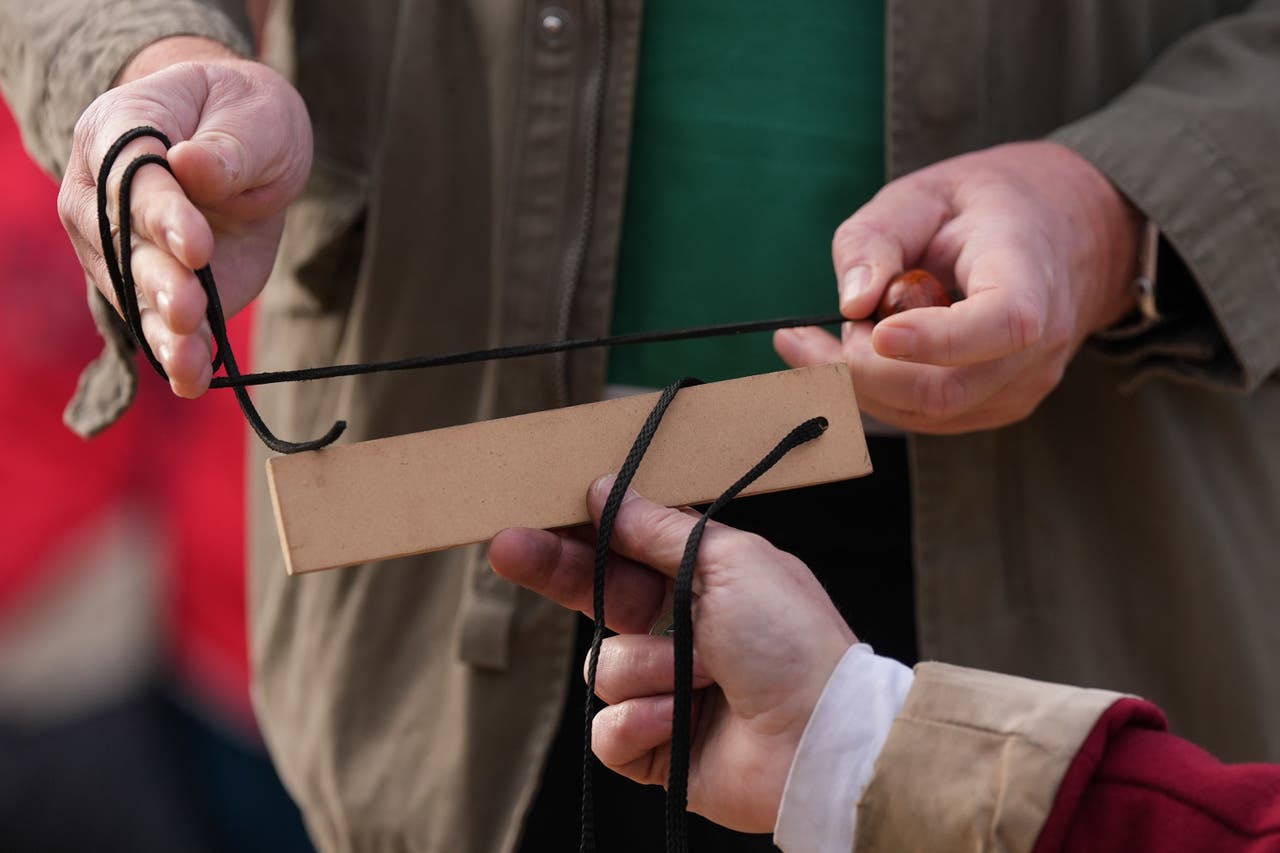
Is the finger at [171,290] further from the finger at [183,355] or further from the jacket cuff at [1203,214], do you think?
the jacket cuff at [1203,214]

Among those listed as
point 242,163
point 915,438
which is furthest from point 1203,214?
point 242,163

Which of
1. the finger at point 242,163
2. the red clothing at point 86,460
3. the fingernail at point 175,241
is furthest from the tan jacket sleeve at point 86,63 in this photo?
the red clothing at point 86,460

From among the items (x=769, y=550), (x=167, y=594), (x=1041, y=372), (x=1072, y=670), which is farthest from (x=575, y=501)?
(x=167, y=594)

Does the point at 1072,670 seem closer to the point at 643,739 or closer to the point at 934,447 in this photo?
the point at 934,447

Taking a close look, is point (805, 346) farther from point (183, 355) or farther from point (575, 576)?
point (183, 355)

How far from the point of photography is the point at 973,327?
27.9 inches

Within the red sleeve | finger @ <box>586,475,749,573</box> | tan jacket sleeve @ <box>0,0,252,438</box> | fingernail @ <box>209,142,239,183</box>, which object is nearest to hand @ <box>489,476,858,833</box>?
finger @ <box>586,475,749,573</box>

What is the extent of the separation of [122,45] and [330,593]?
475 mm

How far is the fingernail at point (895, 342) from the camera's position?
705 mm

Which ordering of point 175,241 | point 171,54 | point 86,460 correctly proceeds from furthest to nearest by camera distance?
point 86,460 < point 171,54 < point 175,241

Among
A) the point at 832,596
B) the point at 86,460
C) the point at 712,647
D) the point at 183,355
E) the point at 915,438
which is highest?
the point at 183,355

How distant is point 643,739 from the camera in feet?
2.23

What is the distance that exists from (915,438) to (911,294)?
238 millimetres

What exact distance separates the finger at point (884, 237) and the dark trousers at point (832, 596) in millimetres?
233
